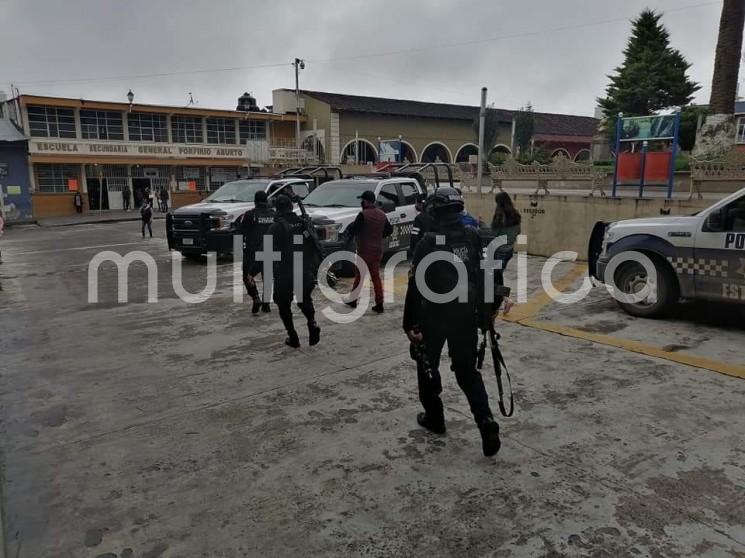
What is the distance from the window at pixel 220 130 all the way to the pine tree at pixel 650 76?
2529 cm

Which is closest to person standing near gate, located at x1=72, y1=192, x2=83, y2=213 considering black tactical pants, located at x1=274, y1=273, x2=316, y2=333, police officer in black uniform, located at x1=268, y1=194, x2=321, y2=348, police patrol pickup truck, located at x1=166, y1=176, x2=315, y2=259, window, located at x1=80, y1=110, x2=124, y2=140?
window, located at x1=80, y1=110, x2=124, y2=140

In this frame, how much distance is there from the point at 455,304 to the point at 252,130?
130 feet

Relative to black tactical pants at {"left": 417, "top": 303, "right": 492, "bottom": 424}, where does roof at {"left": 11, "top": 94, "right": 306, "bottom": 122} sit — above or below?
above

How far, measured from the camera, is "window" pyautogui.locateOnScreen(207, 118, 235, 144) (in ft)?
127

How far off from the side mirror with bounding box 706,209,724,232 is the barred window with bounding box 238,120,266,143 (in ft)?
123

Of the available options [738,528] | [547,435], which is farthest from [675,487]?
[547,435]

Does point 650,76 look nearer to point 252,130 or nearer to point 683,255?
point 252,130

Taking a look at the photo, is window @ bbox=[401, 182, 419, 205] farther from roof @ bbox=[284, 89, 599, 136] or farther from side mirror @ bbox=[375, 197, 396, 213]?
roof @ bbox=[284, 89, 599, 136]

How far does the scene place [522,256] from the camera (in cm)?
1262

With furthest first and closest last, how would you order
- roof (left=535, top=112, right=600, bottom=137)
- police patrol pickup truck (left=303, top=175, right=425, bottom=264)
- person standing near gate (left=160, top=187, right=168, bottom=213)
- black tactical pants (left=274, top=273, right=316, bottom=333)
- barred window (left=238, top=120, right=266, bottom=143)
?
1. roof (left=535, top=112, right=600, bottom=137)
2. barred window (left=238, top=120, right=266, bottom=143)
3. person standing near gate (left=160, top=187, right=168, bottom=213)
4. police patrol pickup truck (left=303, top=175, right=425, bottom=264)
5. black tactical pants (left=274, top=273, right=316, bottom=333)

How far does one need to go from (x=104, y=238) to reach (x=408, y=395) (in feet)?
56.5

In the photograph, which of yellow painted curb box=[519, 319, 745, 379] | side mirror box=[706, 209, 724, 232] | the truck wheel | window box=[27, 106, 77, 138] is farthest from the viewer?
window box=[27, 106, 77, 138]

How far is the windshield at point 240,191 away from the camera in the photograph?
13680 millimetres

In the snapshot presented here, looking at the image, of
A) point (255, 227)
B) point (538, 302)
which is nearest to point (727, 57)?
point (538, 302)
